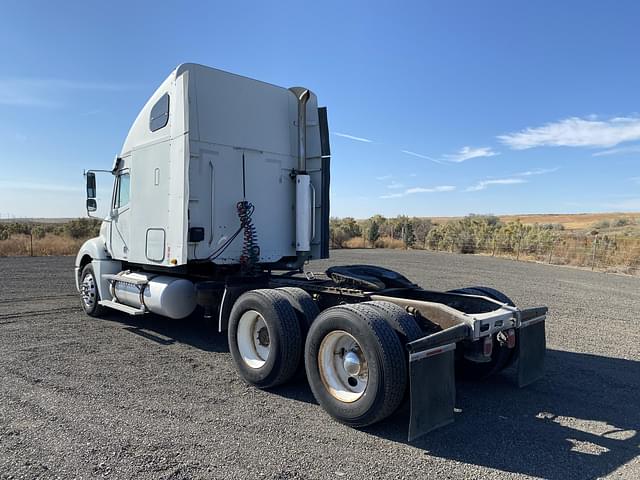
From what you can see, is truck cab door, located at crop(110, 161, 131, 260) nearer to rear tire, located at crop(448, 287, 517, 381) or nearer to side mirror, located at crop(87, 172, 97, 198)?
side mirror, located at crop(87, 172, 97, 198)

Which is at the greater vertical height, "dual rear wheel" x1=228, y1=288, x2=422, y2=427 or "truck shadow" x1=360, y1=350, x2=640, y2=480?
"dual rear wheel" x1=228, y1=288, x2=422, y2=427

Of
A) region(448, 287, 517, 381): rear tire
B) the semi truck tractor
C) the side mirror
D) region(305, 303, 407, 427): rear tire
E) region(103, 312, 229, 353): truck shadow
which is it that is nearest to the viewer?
region(305, 303, 407, 427): rear tire

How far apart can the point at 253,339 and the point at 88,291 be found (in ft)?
16.0

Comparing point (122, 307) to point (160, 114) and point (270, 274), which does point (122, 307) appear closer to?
point (270, 274)

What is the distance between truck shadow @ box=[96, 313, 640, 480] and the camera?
365cm

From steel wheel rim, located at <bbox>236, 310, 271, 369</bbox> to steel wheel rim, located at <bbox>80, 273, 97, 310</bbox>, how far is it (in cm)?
452

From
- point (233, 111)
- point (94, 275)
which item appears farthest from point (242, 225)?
point (94, 275)

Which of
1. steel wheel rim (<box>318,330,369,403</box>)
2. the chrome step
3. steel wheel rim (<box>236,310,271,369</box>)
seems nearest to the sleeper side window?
the chrome step

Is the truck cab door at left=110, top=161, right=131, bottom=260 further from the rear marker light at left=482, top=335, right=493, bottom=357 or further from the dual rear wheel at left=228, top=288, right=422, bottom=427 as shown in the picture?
the rear marker light at left=482, top=335, right=493, bottom=357

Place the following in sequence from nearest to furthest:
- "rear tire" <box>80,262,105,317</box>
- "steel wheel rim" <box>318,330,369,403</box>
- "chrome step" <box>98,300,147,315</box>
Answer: "steel wheel rim" <box>318,330,369,403</box> → "chrome step" <box>98,300,147,315</box> → "rear tire" <box>80,262,105,317</box>

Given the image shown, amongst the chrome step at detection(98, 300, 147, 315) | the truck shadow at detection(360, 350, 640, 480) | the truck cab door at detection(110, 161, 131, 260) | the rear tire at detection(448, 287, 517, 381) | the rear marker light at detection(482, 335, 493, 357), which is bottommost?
the truck shadow at detection(360, 350, 640, 480)

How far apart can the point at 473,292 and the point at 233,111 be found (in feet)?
13.4

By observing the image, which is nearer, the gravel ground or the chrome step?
the gravel ground

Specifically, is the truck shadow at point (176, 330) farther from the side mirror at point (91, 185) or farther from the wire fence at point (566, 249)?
the wire fence at point (566, 249)
